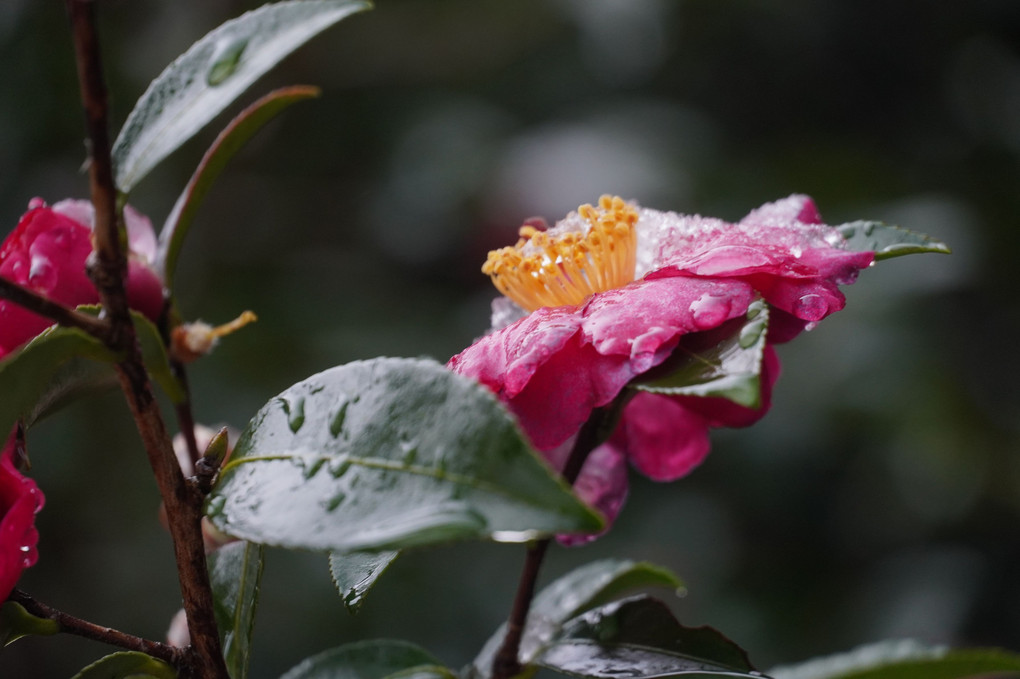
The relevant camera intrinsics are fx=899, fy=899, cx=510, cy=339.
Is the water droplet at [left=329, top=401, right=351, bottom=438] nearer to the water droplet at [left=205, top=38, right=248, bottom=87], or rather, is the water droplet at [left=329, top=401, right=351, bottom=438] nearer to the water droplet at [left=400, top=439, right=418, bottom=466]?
the water droplet at [left=400, top=439, right=418, bottom=466]

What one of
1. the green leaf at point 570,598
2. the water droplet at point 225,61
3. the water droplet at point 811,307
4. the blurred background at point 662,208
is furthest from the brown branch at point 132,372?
the blurred background at point 662,208

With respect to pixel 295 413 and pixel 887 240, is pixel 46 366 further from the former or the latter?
pixel 887 240

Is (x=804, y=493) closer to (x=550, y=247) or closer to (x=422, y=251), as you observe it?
(x=422, y=251)

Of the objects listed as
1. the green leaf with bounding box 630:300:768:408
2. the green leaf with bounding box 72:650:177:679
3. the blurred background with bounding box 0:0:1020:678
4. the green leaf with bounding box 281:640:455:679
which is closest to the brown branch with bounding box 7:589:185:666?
the green leaf with bounding box 72:650:177:679

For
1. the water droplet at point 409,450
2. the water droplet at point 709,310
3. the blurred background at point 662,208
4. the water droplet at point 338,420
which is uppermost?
the water droplet at point 709,310

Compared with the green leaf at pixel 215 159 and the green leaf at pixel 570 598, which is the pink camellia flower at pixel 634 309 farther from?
the green leaf at pixel 215 159

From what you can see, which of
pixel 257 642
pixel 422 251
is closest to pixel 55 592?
pixel 257 642
